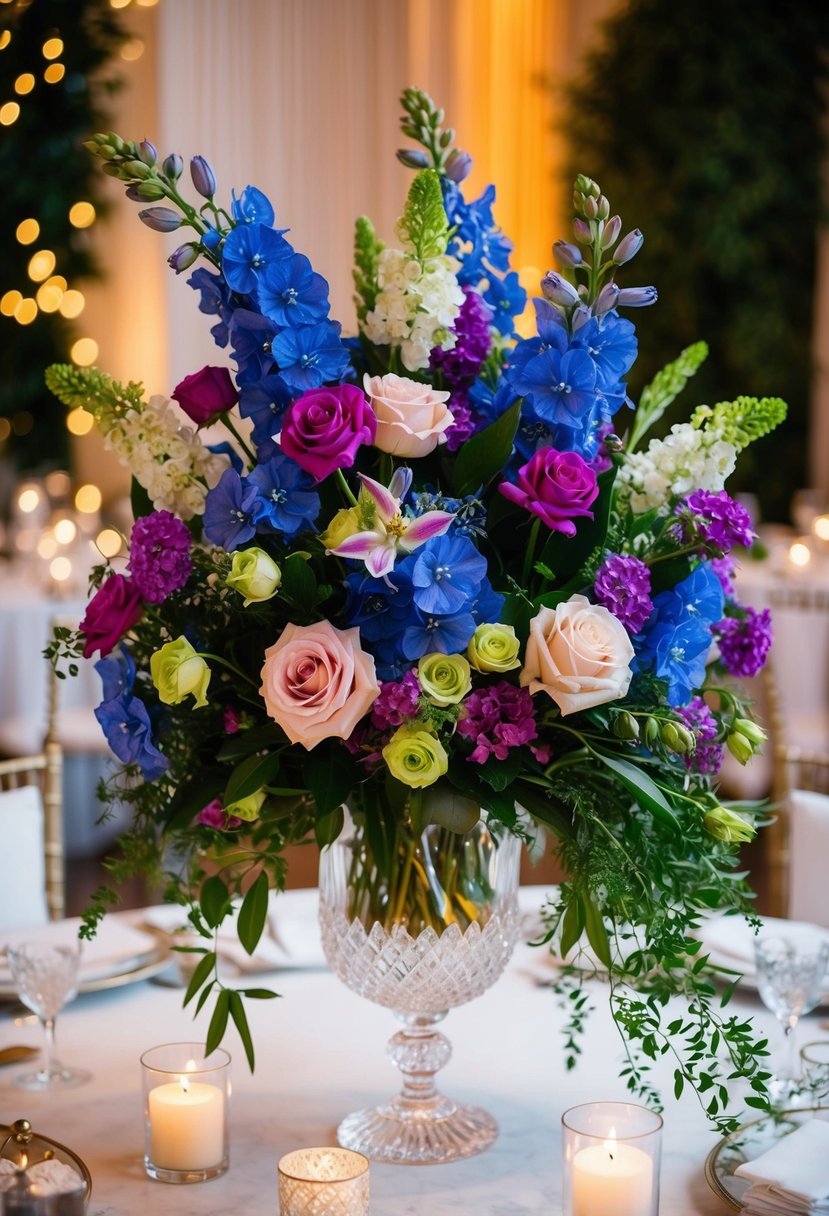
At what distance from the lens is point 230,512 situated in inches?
43.6

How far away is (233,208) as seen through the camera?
3.66ft

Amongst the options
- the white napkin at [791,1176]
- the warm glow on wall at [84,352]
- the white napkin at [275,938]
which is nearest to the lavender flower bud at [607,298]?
the white napkin at [791,1176]

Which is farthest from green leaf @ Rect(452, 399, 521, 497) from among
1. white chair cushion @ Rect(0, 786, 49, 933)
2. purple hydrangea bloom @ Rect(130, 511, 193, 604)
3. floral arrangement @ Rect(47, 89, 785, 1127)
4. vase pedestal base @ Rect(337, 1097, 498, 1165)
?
white chair cushion @ Rect(0, 786, 49, 933)

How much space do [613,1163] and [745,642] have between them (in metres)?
0.48

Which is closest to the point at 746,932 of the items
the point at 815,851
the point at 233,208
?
the point at 815,851

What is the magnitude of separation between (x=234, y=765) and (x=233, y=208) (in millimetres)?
441

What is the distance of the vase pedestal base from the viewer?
47.9 inches

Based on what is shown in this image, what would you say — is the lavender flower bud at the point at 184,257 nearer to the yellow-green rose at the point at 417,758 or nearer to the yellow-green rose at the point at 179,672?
the yellow-green rose at the point at 179,672

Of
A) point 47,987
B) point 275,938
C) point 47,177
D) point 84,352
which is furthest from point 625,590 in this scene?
point 84,352

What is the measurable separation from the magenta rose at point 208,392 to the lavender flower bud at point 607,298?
298 millimetres

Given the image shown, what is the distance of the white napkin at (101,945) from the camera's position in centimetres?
159

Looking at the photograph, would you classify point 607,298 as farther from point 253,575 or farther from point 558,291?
point 253,575

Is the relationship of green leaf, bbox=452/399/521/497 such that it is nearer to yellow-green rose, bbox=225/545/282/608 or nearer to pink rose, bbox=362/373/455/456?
pink rose, bbox=362/373/455/456

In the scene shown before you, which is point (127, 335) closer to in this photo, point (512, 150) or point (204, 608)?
point (512, 150)
